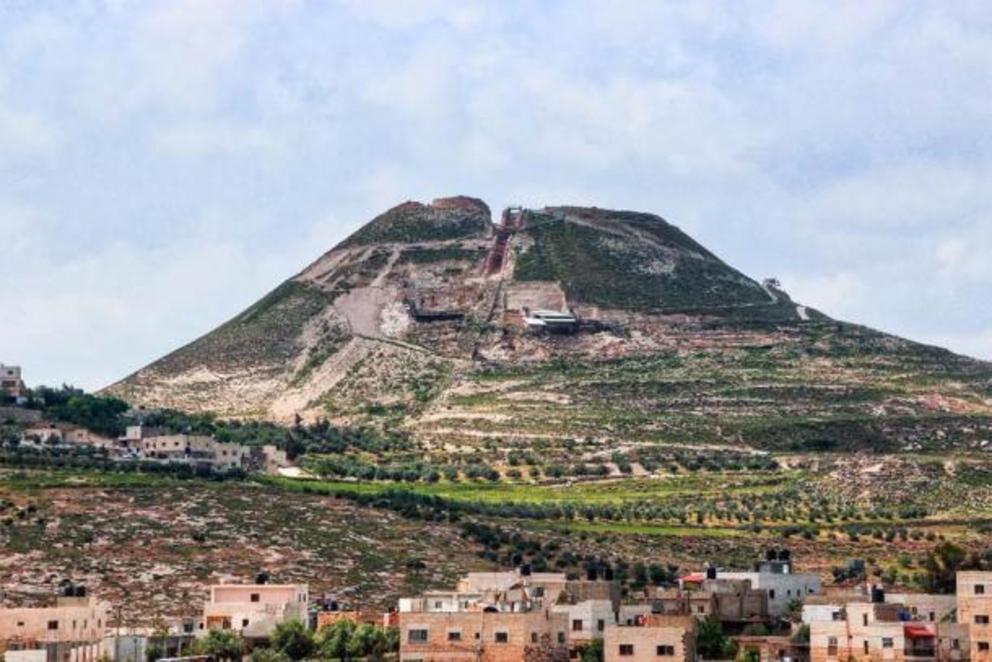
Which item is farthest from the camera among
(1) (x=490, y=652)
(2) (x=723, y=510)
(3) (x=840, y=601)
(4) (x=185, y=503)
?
(2) (x=723, y=510)

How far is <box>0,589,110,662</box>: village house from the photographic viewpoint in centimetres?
10044

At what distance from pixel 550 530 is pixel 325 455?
38.0m

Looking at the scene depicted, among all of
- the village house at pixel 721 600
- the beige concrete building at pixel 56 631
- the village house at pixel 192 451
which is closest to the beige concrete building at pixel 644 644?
the village house at pixel 721 600

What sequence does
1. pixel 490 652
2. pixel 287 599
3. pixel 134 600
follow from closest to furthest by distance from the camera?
pixel 490 652 → pixel 287 599 → pixel 134 600

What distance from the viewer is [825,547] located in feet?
511

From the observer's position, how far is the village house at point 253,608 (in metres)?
106

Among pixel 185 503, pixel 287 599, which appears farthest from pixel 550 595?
pixel 185 503

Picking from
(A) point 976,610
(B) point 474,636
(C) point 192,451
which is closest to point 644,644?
(B) point 474,636

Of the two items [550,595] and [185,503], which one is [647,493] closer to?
[185,503]

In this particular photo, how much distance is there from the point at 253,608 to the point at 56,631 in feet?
33.1

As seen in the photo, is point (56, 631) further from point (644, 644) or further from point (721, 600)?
point (644, 644)

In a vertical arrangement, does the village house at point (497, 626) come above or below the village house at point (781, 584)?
below

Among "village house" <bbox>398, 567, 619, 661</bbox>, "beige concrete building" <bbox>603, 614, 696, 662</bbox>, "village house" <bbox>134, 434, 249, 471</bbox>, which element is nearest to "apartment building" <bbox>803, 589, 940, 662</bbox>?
"beige concrete building" <bbox>603, 614, 696, 662</bbox>

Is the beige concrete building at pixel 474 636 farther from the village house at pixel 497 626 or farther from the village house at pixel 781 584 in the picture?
the village house at pixel 781 584
